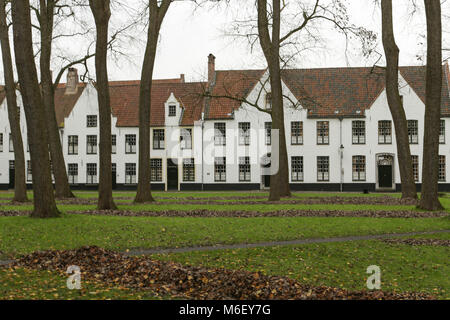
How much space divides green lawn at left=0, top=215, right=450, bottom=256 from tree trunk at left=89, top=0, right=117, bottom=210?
13.5ft

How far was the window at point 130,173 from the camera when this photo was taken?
49844 millimetres

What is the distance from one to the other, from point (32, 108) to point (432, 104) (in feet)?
48.1

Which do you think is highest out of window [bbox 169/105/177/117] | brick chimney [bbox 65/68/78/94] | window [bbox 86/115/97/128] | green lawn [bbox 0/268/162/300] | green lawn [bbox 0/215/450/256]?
brick chimney [bbox 65/68/78/94]

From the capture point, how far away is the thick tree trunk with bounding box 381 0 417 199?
2497 centimetres

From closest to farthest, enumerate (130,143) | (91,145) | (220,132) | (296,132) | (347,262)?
(347,262)
(296,132)
(220,132)
(130,143)
(91,145)

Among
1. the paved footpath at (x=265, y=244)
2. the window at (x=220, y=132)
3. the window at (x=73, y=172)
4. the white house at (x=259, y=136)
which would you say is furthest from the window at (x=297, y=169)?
the paved footpath at (x=265, y=244)

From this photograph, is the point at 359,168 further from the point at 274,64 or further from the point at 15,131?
the point at 15,131

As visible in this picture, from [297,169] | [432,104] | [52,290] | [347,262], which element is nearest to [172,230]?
[347,262]

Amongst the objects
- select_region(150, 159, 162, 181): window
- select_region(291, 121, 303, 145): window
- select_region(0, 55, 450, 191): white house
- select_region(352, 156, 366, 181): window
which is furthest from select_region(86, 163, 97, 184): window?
select_region(352, 156, 366, 181): window

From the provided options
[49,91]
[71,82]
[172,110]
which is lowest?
[49,91]

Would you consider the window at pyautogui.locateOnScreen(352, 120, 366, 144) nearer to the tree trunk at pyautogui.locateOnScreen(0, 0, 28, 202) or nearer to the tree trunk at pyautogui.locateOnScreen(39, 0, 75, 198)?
the tree trunk at pyautogui.locateOnScreen(39, 0, 75, 198)

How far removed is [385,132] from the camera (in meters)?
46.2

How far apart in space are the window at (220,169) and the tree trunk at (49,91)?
1998cm

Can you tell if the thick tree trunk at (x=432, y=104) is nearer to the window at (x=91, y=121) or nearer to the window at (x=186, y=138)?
the window at (x=186, y=138)
